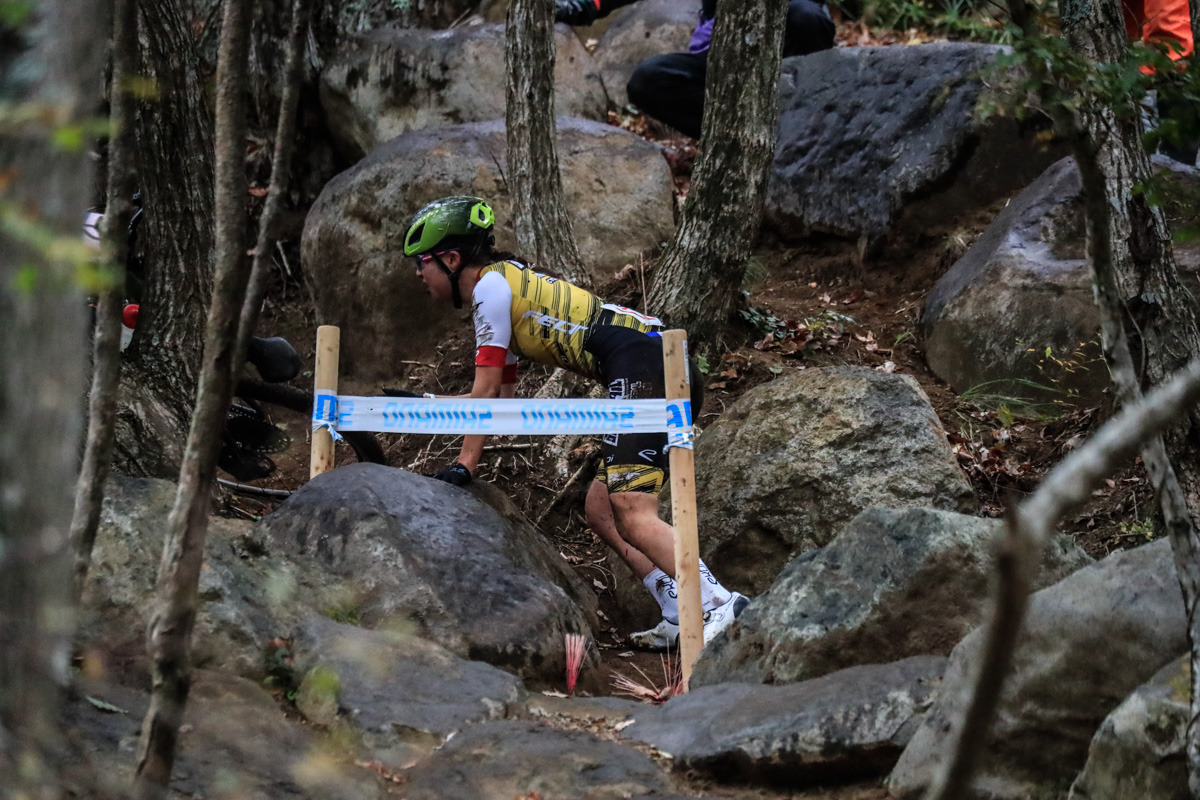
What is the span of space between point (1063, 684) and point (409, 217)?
630 centimetres

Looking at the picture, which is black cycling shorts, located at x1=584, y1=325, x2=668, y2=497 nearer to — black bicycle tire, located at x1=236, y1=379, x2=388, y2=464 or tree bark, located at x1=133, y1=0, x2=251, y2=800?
black bicycle tire, located at x1=236, y1=379, x2=388, y2=464

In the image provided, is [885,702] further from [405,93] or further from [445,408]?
[405,93]

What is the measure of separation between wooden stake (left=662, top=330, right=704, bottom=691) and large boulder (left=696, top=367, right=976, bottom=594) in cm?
105

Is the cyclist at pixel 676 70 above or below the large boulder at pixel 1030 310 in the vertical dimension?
above

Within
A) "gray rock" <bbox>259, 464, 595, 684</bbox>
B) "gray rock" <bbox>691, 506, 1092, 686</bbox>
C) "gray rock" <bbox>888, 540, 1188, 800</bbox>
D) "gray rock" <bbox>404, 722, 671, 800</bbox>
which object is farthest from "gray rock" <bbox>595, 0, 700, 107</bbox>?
"gray rock" <bbox>888, 540, 1188, 800</bbox>

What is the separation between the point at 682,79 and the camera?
9.51 meters

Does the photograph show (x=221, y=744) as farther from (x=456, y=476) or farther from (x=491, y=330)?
(x=491, y=330)

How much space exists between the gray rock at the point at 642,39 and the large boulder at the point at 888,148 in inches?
101

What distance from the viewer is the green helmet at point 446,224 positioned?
5566 mm

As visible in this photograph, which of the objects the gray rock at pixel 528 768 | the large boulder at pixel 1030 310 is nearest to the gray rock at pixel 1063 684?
the gray rock at pixel 528 768

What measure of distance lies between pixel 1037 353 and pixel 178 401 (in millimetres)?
5156

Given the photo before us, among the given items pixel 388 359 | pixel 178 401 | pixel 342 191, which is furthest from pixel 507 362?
pixel 342 191

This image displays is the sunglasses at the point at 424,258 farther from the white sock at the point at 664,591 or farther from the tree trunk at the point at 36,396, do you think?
the tree trunk at the point at 36,396

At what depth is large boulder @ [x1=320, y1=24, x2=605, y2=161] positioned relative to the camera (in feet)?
33.2
